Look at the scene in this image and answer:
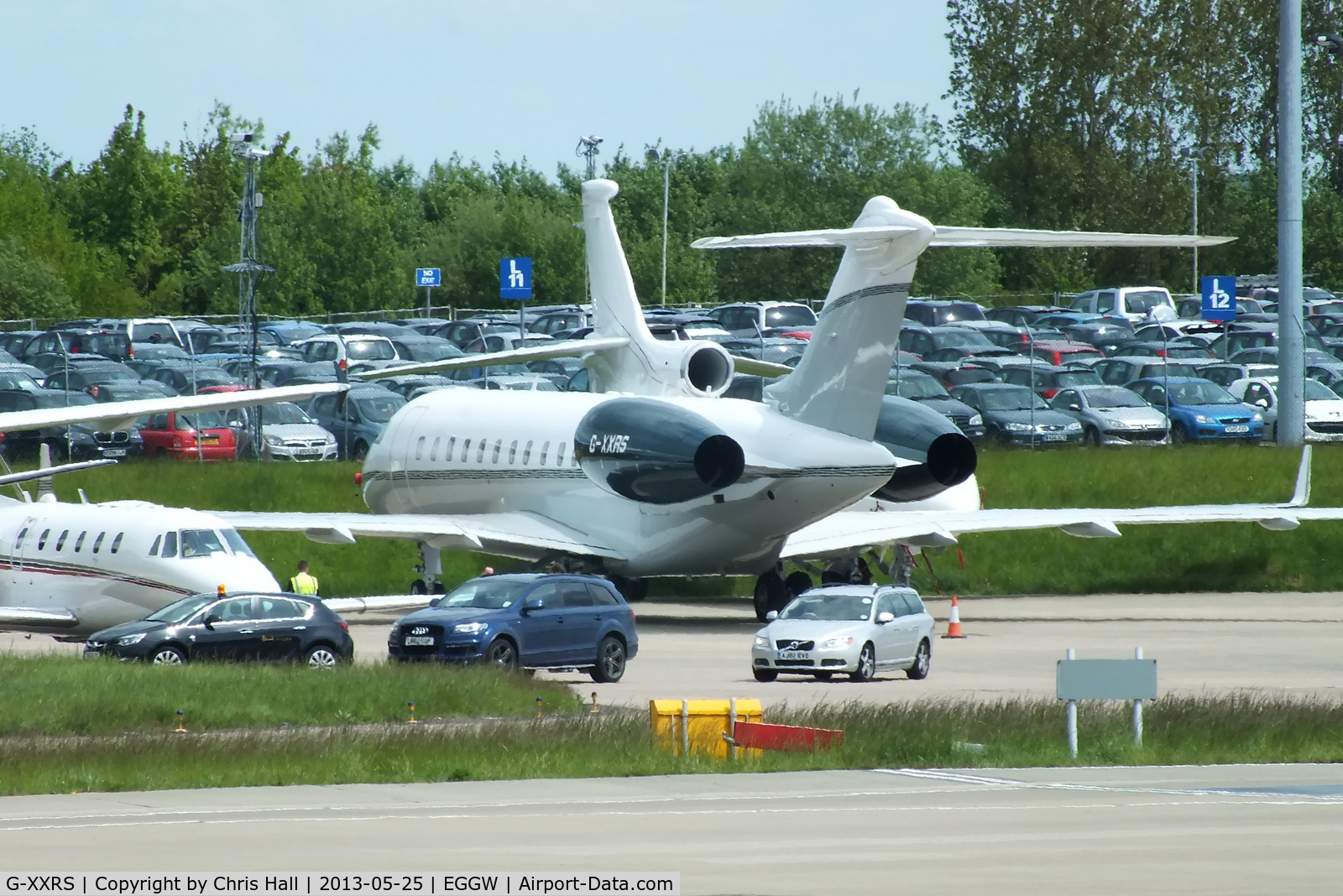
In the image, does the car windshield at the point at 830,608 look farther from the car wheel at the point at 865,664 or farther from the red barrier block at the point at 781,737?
the red barrier block at the point at 781,737

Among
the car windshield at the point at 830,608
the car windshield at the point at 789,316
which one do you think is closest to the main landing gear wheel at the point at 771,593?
the car windshield at the point at 830,608

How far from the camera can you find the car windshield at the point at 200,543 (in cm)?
3120

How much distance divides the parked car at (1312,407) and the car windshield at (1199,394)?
30.1 inches

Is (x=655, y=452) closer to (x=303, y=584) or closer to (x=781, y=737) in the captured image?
(x=303, y=584)

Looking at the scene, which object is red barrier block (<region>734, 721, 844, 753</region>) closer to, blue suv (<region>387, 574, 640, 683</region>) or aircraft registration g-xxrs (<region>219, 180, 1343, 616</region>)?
blue suv (<region>387, 574, 640, 683</region>)

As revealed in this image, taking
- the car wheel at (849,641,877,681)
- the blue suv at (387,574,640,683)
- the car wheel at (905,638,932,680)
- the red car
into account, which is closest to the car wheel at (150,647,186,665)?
the blue suv at (387,574,640,683)

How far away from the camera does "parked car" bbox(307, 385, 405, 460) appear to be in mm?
55031

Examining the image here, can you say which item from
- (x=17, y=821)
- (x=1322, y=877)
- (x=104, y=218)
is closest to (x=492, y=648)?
(x=17, y=821)

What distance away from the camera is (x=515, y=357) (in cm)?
3806

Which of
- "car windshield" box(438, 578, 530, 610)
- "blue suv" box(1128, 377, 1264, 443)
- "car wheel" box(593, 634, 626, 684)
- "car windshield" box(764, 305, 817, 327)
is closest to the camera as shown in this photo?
"car wheel" box(593, 634, 626, 684)

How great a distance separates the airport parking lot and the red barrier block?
4535 millimetres

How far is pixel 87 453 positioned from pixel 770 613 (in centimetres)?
2101

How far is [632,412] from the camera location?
3347 centimetres

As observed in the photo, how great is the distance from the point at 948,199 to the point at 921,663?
6793 cm
